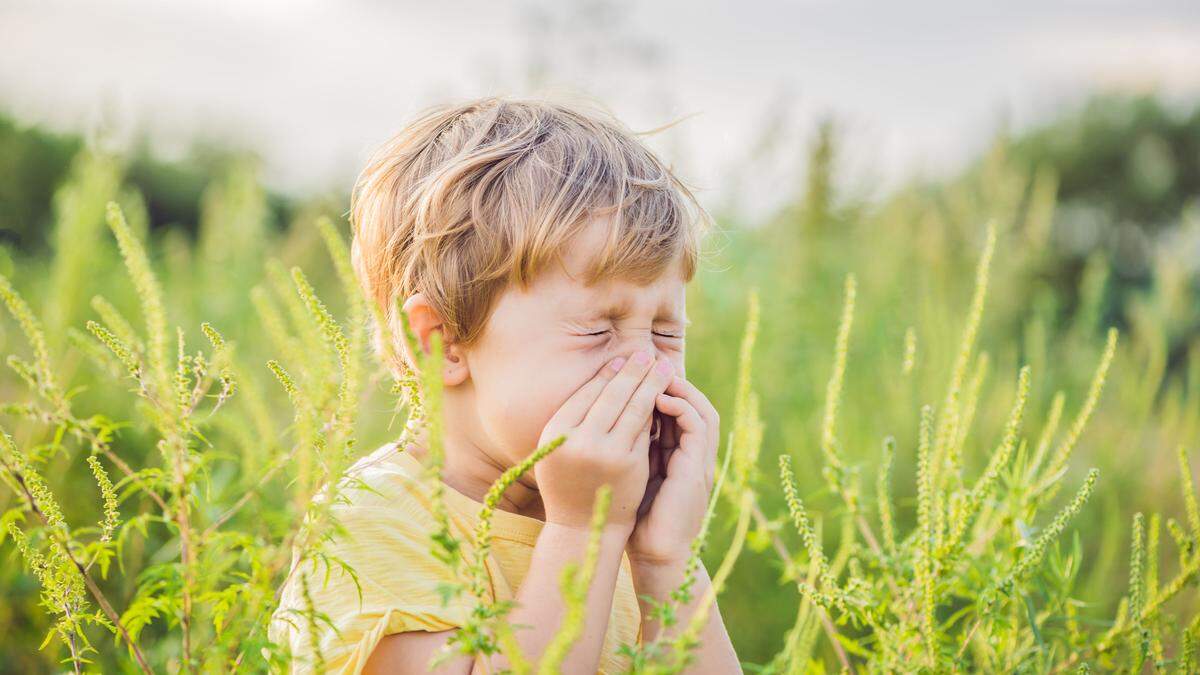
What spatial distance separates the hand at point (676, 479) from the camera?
65.9 inches

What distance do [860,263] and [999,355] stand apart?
0.87 m

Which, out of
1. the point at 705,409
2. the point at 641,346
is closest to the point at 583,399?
the point at 641,346

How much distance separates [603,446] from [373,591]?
43 cm

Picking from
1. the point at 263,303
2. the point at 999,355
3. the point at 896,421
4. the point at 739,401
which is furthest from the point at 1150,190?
the point at 263,303

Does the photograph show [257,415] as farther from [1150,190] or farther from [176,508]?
[1150,190]

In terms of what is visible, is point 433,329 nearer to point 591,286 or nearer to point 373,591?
point 591,286


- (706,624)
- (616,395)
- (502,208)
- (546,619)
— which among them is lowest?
(706,624)

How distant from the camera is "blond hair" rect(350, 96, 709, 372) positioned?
1.77 metres

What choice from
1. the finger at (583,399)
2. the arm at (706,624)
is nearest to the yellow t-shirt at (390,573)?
the arm at (706,624)

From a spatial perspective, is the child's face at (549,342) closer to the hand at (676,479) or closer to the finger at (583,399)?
the finger at (583,399)

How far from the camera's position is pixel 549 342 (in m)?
1.71

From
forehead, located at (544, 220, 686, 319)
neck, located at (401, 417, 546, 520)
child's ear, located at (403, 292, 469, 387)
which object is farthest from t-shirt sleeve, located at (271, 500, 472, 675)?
forehead, located at (544, 220, 686, 319)

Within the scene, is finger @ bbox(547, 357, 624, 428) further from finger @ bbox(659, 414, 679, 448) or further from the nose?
finger @ bbox(659, 414, 679, 448)

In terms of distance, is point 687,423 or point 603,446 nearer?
point 603,446
